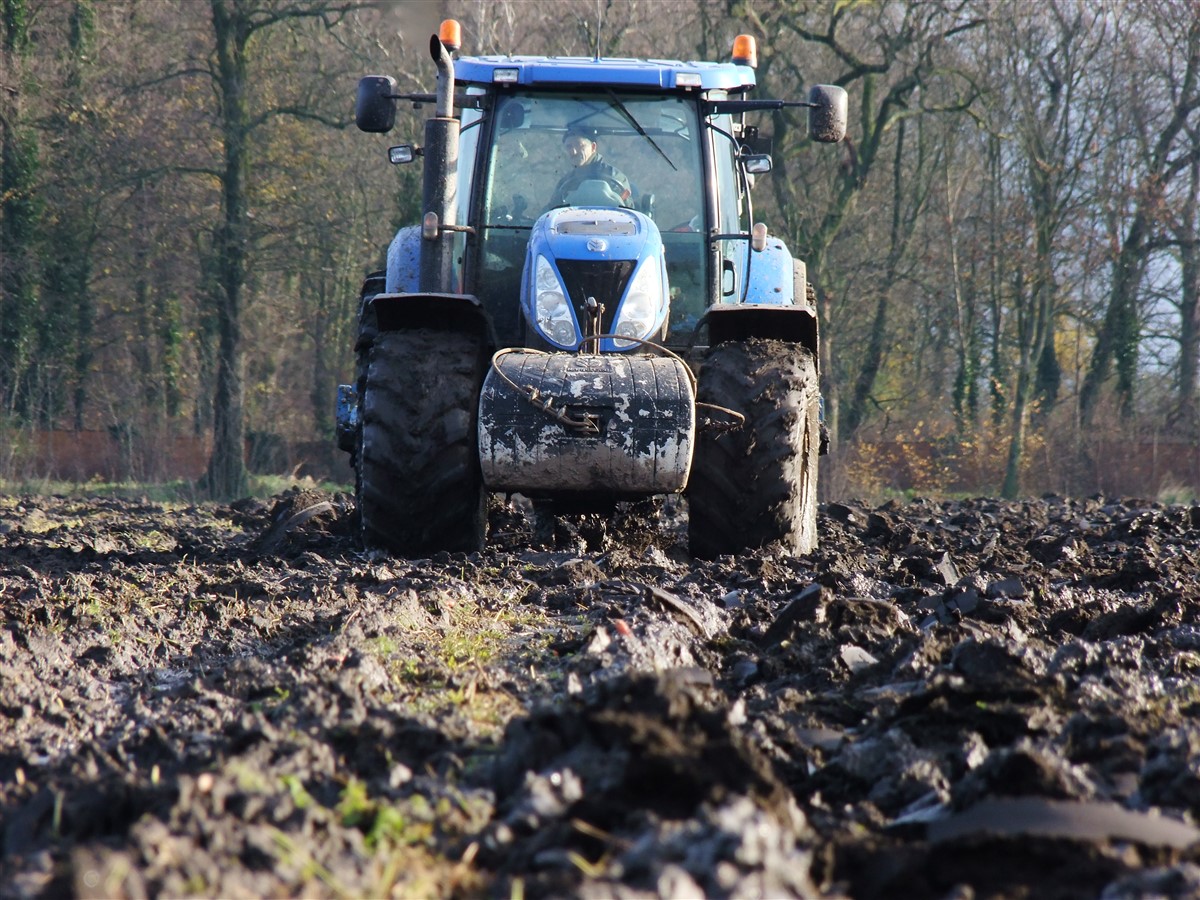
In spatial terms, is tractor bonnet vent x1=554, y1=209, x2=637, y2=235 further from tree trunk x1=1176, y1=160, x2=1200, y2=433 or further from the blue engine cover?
tree trunk x1=1176, y1=160, x2=1200, y2=433

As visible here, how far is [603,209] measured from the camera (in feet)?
23.0

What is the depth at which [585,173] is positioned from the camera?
7.44 metres

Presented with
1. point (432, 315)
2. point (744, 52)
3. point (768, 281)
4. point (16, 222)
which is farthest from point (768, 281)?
point (16, 222)

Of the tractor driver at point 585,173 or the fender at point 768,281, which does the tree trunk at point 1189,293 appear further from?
the tractor driver at point 585,173

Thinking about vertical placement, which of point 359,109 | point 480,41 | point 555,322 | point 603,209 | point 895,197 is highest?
point 480,41

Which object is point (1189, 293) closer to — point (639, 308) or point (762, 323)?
point (762, 323)

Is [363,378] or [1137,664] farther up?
[363,378]

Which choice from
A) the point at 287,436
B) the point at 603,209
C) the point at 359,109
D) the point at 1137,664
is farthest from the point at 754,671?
the point at 287,436

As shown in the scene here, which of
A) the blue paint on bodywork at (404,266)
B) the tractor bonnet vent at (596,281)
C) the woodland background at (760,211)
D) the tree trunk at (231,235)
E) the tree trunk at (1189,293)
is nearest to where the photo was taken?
the tractor bonnet vent at (596,281)

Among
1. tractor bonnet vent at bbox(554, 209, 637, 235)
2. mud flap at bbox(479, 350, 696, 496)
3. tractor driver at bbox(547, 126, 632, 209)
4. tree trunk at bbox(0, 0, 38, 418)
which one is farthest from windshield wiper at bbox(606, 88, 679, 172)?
tree trunk at bbox(0, 0, 38, 418)

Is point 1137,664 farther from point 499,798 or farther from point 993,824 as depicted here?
point 499,798

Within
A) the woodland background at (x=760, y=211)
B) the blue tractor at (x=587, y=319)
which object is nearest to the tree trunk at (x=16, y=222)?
the woodland background at (x=760, y=211)

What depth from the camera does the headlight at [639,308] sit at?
21.9 feet

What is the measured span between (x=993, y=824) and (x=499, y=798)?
36.3 inches
